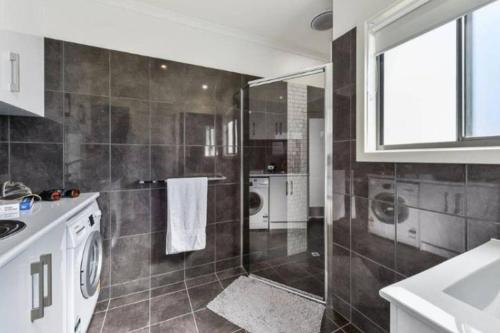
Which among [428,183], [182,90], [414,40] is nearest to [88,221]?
[182,90]

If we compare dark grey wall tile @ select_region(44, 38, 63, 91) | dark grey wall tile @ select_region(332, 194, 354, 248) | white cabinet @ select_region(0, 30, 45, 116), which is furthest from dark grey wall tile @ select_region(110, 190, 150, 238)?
dark grey wall tile @ select_region(332, 194, 354, 248)

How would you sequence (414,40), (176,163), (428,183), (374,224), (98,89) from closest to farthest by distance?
(428,183), (414,40), (374,224), (98,89), (176,163)

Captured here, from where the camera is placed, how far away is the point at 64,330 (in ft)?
3.64

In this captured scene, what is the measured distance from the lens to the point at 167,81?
2.00 m

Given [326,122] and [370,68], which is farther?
[326,122]

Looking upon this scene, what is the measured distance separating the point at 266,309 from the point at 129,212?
1.41 m

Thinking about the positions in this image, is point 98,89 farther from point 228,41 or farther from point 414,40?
point 414,40

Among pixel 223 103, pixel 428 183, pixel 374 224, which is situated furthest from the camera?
pixel 223 103

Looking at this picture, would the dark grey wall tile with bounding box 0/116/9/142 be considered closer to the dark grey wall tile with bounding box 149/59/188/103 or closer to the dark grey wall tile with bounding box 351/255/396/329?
the dark grey wall tile with bounding box 149/59/188/103

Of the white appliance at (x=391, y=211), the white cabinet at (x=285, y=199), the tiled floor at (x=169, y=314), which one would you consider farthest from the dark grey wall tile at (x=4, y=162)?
the white appliance at (x=391, y=211)

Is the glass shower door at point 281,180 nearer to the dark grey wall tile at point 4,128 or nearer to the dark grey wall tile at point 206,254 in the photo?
the dark grey wall tile at point 206,254

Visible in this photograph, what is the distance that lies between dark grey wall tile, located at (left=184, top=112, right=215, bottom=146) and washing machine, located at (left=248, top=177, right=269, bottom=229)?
693 mm

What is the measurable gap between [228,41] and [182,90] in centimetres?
77

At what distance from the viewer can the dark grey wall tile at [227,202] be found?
2.26 m
